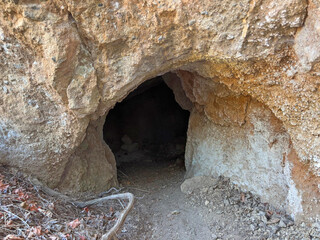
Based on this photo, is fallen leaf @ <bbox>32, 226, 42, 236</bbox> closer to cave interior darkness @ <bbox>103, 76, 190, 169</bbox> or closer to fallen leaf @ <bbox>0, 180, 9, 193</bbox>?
fallen leaf @ <bbox>0, 180, 9, 193</bbox>

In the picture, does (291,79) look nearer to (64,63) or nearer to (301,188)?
(301,188)

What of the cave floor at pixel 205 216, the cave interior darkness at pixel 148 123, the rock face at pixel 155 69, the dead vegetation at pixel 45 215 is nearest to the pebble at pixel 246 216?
the cave floor at pixel 205 216

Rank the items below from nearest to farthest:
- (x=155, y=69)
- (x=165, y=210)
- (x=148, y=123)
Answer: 1. (x=155, y=69)
2. (x=165, y=210)
3. (x=148, y=123)

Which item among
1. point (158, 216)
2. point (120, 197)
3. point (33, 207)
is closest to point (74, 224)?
point (33, 207)

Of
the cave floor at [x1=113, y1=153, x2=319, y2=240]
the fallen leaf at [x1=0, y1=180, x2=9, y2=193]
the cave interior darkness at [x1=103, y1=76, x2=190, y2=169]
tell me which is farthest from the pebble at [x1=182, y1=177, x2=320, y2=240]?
the cave interior darkness at [x1=103, y1=76, x2=190, y2=169]

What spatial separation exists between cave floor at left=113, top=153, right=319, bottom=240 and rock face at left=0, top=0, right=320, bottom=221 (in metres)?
0.17

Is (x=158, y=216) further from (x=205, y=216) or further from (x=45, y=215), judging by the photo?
(x=45, y=215)

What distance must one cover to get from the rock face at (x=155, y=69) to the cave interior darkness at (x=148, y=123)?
12.0 ft

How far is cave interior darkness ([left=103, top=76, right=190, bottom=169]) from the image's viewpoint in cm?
661

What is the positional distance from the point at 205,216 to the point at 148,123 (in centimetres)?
476

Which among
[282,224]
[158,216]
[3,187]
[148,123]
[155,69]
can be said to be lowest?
[158,216]

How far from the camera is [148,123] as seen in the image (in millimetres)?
7348

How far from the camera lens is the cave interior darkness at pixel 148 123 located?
260 inches

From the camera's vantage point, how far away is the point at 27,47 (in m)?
2.21
